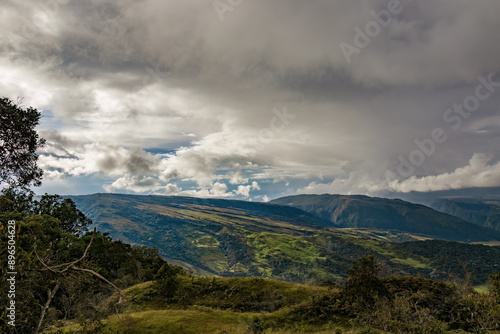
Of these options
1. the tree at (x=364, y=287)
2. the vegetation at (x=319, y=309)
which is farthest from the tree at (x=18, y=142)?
the tree at (x=364, y=287)

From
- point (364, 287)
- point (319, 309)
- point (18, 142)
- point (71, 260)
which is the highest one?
point (18, 142)

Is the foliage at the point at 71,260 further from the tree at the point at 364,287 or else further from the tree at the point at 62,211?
the tree at the point at 364,287

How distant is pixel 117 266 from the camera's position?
77000mm

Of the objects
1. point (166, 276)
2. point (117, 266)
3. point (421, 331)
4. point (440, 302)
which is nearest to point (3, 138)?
point (166, 276)

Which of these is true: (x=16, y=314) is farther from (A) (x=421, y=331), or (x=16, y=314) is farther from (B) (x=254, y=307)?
(B) (x=254, y=307)

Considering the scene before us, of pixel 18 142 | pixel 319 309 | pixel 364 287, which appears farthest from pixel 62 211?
pixel 364 287

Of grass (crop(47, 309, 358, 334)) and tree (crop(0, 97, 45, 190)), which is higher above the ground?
tree (crop(0, 97, 45, 190))

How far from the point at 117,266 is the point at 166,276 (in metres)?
43.5

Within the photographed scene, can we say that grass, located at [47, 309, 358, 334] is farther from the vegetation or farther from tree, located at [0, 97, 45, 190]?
tree, located at [0, 97, 45, 190]

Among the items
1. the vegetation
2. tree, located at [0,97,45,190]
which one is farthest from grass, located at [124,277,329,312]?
tree, located at [0,97,45,190]

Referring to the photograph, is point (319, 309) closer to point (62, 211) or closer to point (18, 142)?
point (18, 142)

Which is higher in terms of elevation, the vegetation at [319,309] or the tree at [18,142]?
the tree at [18,142]

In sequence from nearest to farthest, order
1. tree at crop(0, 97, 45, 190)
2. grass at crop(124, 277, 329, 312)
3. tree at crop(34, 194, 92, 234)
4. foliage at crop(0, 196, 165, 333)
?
foliage at crop(0, 196, 165, 333)
tree at crop(0, 97, 45, 190)
grass at crop(124, 277, 329, 312)
tree at crop(34, 194, 92, 234)

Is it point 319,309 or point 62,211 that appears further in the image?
point 62,211
